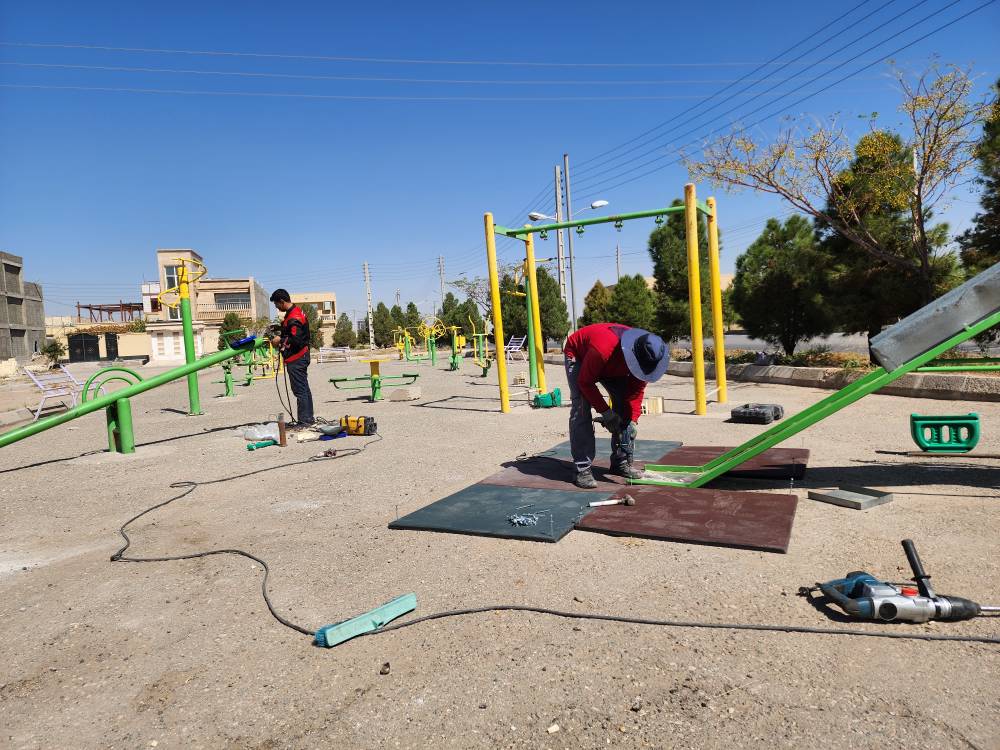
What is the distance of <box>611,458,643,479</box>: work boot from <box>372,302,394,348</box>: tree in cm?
5716

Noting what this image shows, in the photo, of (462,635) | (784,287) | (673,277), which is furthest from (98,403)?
(673,277)

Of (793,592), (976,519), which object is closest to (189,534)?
(793,592)

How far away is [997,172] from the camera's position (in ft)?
34.9

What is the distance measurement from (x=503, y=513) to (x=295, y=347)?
529 centimetres

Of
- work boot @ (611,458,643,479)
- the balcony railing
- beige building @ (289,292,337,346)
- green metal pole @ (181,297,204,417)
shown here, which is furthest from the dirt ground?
beige building @ (289,292,337,346)

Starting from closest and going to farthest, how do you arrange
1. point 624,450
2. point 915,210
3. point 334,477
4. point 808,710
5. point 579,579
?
point 808,710 < point 579,579 < point 624,450 < point 334,477 < point 915,210

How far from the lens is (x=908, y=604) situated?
2658 mm

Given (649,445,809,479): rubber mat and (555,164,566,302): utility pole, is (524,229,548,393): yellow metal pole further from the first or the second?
(555,164,566,302): utility pole

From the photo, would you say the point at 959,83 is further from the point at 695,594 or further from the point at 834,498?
the point at 695,594

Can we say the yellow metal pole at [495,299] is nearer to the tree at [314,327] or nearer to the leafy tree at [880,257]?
the leafy tree at [880,257]

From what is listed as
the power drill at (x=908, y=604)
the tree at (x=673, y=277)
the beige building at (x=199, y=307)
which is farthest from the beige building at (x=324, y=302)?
the power drill at (x=908, y=604)

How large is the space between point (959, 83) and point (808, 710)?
1195 centimetres

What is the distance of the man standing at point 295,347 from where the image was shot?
342 inches

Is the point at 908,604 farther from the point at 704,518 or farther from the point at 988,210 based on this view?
the point at 988,210
